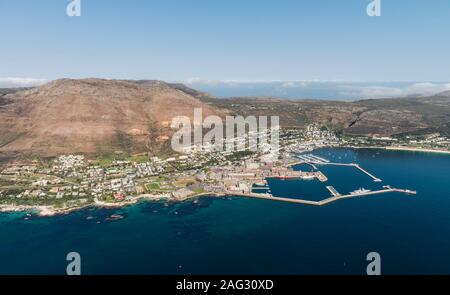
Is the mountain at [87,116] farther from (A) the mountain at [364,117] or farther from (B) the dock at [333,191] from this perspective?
(B) the dock at [333,191]

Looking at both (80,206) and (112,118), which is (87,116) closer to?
(112,118)

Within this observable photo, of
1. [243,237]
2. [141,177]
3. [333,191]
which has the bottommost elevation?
[243,237]

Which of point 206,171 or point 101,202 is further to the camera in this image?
point 206,171

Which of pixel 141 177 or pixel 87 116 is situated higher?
pixel 87 116

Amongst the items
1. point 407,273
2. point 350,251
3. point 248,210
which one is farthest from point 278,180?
point 407,273

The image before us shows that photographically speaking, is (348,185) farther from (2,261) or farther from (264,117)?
(264,117)

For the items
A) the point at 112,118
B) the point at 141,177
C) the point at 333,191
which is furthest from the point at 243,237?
the point at 112,118
